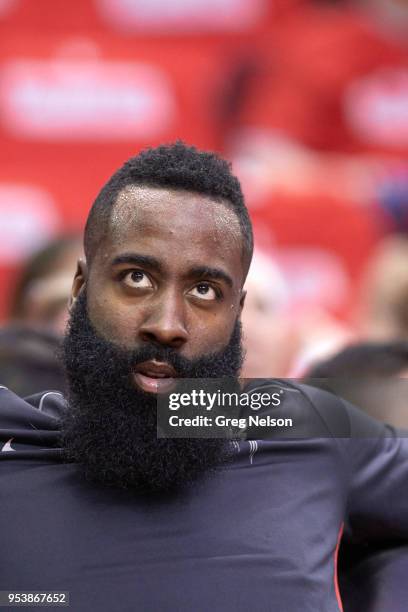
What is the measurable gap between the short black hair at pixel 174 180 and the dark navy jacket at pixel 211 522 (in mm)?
376

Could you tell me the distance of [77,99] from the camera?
678 cm

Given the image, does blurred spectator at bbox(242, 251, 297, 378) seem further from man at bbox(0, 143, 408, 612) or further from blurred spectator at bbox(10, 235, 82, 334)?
man at bbox(0, 143, 408, 612)

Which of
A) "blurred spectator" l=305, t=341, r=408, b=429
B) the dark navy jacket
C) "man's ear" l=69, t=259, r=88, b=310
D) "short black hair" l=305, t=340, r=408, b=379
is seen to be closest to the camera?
the dark navy jacket

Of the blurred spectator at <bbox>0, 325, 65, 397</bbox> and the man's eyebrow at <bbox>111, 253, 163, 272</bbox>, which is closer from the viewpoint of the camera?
the man's eyebrow at <bbox>111, 253, 163, 272</bbox>

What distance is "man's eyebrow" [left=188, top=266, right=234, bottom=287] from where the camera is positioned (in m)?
2.24

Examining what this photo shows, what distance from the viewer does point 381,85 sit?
7348 mm

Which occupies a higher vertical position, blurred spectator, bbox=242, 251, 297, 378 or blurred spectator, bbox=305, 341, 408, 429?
blurred spectator, bbox=242, 251, 297, 378

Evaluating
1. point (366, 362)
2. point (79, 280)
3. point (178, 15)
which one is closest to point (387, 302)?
point (366, 362)

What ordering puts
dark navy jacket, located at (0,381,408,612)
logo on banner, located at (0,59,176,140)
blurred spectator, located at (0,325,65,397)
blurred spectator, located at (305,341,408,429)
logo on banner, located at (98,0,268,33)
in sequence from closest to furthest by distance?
dark navy jacket, located at (0,381,408,612) → blurred spectator, located at (305,341,408,429) → blurred spectator, located at (0,325,65,397) → logo on banner, located at (0,59,176,140) → logo on banner, located at (98,0,268,33)

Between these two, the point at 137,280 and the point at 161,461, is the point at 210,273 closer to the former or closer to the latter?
the point at 137,280

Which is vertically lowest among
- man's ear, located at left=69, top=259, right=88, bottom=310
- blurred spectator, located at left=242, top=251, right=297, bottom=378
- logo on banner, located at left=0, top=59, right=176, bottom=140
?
man's ear, located at left=69, top=259, right=88, bottom=310

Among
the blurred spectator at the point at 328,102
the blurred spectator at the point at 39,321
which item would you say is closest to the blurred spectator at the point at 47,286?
the blurred spectator at the point at 39,321

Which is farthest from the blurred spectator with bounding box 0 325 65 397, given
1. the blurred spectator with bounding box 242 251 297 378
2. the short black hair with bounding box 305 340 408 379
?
→ the short black hair with bounding box 305 340 408 379

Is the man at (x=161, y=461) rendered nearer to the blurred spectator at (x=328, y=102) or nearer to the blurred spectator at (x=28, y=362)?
the blurred spectator at (x=28, y=362)
